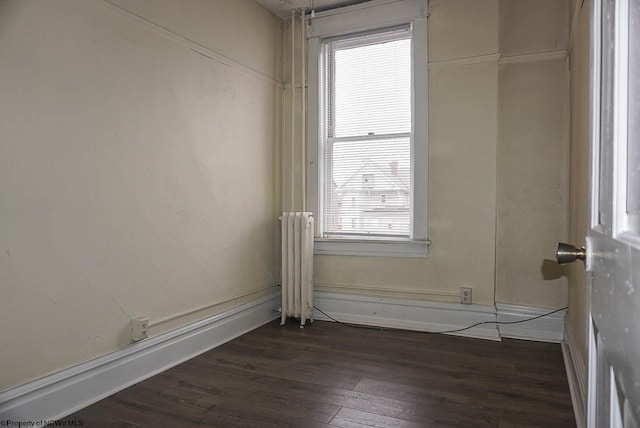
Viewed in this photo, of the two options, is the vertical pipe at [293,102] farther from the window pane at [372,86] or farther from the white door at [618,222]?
the white door at [618,222]

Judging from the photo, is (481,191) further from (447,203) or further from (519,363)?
(519,363)

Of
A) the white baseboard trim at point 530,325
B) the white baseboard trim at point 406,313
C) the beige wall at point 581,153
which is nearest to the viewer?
the beige wall at point 581,153

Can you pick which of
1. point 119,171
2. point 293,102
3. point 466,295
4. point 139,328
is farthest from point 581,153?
point 139,328

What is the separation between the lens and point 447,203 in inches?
134

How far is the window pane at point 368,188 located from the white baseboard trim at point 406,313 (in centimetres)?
58

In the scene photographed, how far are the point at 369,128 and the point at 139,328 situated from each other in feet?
7.87

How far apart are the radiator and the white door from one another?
2.87 m

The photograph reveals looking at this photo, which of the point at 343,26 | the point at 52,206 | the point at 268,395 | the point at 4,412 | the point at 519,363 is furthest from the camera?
the point at 343,26

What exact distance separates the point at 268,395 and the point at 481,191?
7.23ft

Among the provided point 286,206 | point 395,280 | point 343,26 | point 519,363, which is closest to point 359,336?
point 395,280

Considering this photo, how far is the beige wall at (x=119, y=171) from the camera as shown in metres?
1.89

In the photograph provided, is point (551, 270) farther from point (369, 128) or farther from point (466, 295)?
point (369, 128)

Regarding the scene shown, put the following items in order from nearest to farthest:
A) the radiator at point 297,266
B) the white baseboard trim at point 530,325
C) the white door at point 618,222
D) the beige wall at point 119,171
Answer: the white door at point 618,222 → the beige wall at point 119,171 → the white baseboard trim at point 530,325 → the radiator at point 297,266

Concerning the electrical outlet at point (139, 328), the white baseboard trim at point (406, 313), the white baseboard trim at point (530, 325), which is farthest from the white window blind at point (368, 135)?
the electrical outlet at point (139, 328)
